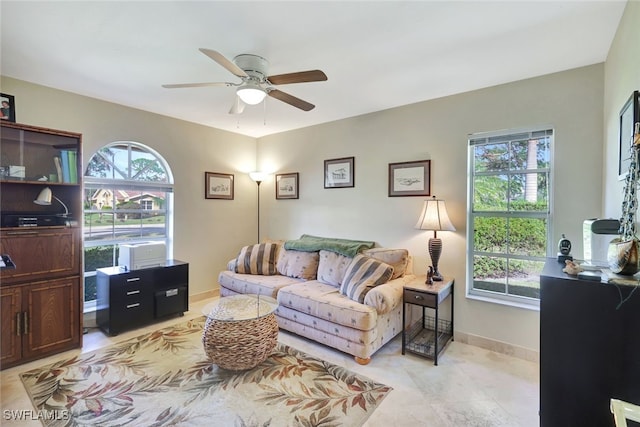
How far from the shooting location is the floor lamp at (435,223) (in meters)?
3.01

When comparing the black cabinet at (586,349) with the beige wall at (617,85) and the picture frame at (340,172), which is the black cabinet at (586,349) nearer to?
the beige wall at (617,85)

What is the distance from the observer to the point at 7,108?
2711 mm

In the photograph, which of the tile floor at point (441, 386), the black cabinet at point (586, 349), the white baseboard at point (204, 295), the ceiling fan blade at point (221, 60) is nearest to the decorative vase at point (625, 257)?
the black cabinet at point (586, 349)

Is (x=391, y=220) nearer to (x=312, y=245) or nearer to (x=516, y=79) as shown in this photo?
(x=312, y=245)

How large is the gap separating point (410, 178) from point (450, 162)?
1.49 ft

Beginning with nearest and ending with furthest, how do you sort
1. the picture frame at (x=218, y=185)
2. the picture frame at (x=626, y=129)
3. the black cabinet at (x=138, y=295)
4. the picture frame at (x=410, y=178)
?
the picture frame at (x=626, y=129) → the black cabinet at (x=138, y=295) → the picture frame at (x=410, y=178) → the picture frame at (x=218, y=185)

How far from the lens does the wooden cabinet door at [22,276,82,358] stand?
2.61 metres

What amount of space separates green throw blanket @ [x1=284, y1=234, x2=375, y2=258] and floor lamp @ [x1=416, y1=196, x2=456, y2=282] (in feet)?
2.54

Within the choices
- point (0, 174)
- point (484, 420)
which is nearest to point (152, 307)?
point (0, 174)

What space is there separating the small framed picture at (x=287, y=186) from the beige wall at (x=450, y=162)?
0.32 feet

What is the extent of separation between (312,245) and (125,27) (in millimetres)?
2784

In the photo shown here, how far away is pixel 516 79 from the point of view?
2752mm

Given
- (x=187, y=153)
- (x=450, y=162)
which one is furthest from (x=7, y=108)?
(x=450, y=162)

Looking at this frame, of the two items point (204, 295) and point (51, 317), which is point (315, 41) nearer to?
point (51, 317)
